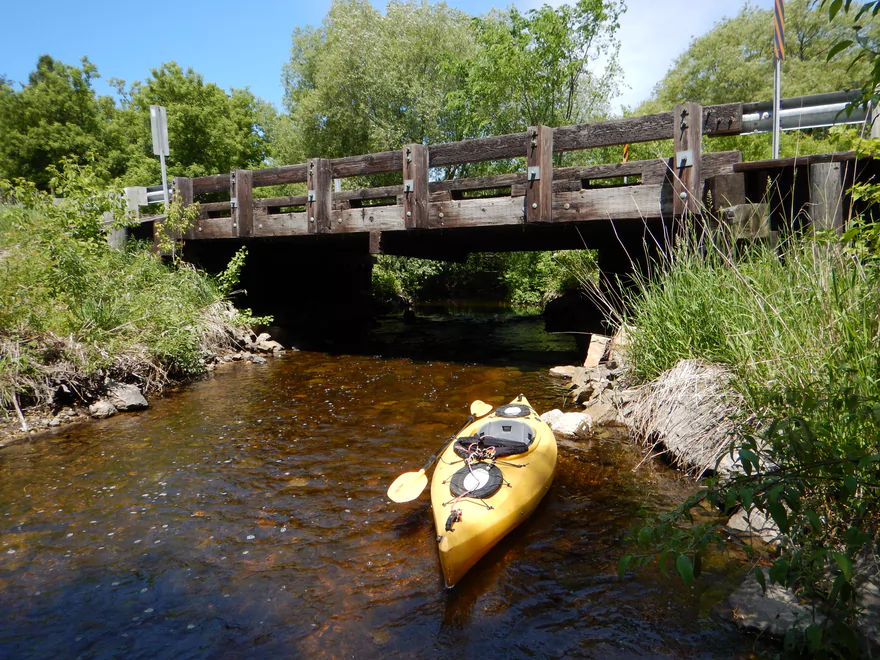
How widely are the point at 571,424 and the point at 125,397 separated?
200 inches

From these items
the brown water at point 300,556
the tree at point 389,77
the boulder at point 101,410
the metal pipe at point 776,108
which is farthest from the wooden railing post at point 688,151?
the tree at point 389,77

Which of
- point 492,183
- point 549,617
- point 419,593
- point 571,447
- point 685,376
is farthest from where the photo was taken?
point 492,183

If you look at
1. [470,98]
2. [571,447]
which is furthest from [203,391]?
[470,98]

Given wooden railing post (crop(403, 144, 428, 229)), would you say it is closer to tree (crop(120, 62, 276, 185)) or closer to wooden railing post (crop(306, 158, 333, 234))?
wooden railing post (crop(306, 158, 333, 234))

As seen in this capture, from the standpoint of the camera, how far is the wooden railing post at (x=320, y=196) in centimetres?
877

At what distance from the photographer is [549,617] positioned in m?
2.90

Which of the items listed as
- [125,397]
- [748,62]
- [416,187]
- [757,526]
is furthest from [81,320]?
[748,62]

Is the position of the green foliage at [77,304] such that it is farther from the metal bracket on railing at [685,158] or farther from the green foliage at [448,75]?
the green foliage at [448,75]

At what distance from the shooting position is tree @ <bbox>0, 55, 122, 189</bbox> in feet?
74.9

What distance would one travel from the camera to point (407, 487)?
388 centimetres

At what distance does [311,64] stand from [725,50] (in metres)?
19.1

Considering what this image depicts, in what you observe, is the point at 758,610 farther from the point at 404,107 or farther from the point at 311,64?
the point at 311,64

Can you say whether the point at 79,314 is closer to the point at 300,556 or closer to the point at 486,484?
the point at 300,556

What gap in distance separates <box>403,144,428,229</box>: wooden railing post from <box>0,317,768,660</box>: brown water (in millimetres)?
3035
